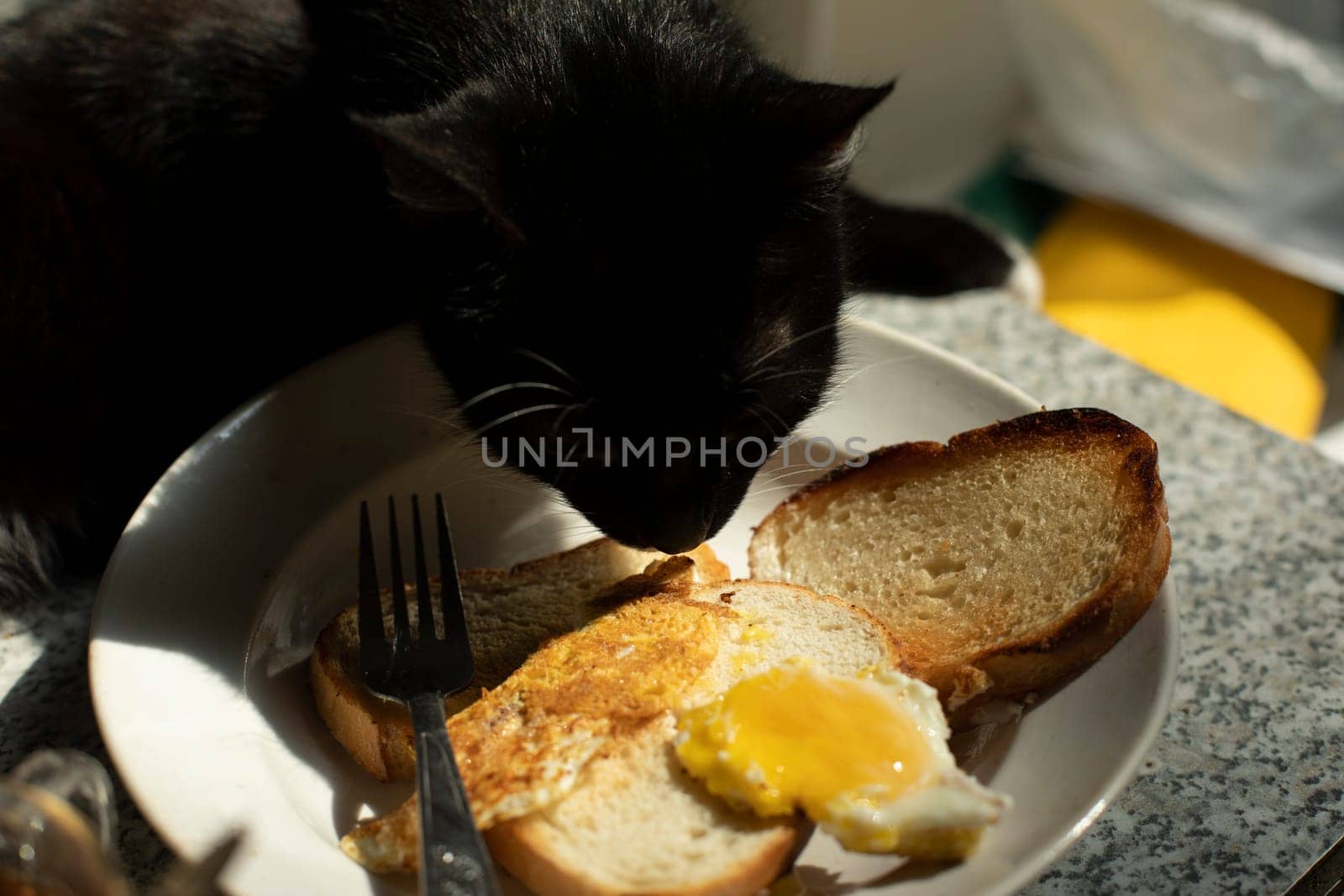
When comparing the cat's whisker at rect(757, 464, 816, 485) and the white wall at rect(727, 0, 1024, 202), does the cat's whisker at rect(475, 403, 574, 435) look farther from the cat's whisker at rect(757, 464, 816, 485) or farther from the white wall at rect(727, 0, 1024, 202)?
the white wall at rect(727, 0, 1024, 202)

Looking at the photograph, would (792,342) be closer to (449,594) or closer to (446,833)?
(449,594)

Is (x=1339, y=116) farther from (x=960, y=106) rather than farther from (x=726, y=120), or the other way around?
(x=726, y=120)

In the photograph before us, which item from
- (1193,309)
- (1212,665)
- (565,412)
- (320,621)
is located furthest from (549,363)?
(1193,309)

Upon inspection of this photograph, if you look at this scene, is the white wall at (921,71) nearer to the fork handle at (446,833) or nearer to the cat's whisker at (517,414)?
the cat's whisker at (517,414)

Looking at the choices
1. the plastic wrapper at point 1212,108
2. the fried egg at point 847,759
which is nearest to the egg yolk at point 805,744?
the fried egg at point 847,759

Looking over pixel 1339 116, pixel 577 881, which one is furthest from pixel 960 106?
pixel 577 881

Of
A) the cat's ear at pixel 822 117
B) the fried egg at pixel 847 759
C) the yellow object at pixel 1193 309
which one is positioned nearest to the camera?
the fried egg at pixel 847 759
